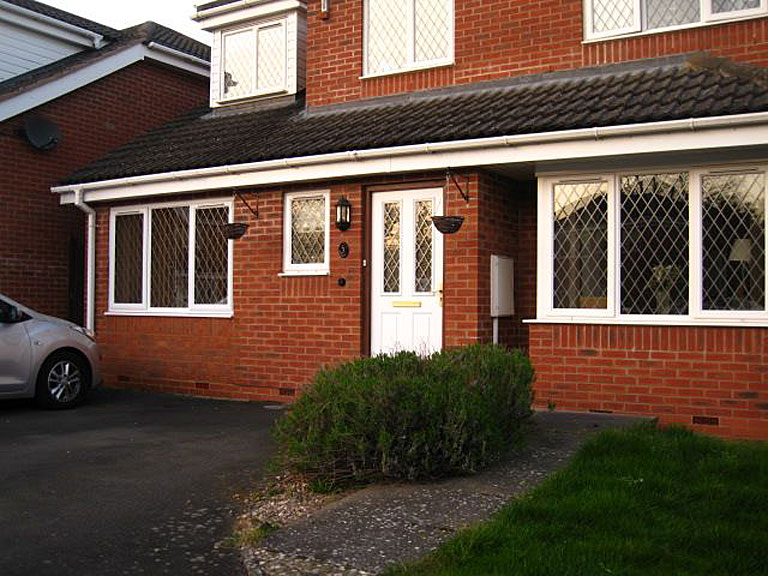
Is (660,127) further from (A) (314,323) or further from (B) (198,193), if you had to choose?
(B) (198,193)

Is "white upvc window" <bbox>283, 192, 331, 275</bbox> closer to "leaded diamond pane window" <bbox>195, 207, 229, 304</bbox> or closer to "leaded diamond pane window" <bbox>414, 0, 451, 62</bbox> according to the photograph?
"leaded diamond pane window" <bbox>195, 207, 229, 304</bbox>

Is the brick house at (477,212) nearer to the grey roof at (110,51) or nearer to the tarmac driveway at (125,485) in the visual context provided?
the tarmac driveway at (125,485)

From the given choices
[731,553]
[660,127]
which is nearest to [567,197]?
[660,127]

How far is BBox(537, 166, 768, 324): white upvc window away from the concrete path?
2740mm

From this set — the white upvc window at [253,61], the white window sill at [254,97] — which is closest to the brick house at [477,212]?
the white window sill at [254,97]

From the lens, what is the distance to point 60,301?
45.5ft

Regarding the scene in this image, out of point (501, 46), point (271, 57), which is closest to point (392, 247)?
point (501, 46)

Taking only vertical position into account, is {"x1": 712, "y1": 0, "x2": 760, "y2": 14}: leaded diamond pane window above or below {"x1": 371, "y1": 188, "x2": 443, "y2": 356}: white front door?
above

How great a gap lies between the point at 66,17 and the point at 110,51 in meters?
1.67

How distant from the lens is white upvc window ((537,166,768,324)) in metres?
7.95

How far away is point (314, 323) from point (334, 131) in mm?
2344

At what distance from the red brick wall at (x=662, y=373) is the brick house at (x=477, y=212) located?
0.02 meters

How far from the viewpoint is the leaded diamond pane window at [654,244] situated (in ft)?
27.0

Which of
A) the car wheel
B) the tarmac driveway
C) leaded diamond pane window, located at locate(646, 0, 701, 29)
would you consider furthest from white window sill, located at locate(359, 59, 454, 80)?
the car wheel
